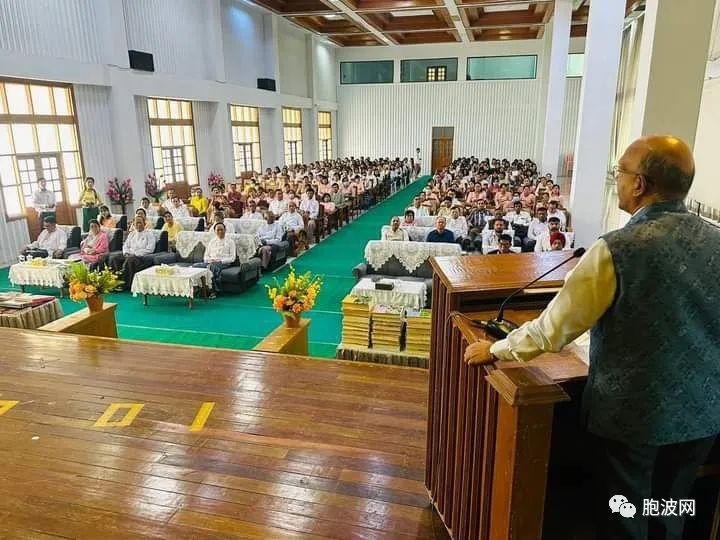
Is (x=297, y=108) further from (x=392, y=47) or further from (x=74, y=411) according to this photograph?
(x=74, y=411)

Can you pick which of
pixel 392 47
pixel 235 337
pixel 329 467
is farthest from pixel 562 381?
pixel 392 47

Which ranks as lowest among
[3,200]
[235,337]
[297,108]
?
[235,337]

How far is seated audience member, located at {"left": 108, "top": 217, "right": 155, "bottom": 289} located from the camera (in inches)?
286

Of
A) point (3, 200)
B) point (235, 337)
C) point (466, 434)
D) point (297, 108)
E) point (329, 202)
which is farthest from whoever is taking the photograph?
point (297, 108)

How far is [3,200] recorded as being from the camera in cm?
855

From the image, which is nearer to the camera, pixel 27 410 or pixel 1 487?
pixel 1 487

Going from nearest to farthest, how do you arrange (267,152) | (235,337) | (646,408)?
(646,408)
(235,337)
(267,152)

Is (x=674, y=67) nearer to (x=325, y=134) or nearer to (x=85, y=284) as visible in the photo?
(x=85, y=284)

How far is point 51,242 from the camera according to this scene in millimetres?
7742

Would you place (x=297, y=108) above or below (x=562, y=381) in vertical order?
above

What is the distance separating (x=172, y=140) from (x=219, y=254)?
23.5ft

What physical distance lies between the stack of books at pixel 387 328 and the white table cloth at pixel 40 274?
4348 millimetres

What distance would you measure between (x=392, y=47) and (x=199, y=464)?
2254 cm

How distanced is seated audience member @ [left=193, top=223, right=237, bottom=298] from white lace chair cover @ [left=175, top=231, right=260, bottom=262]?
175 mm
